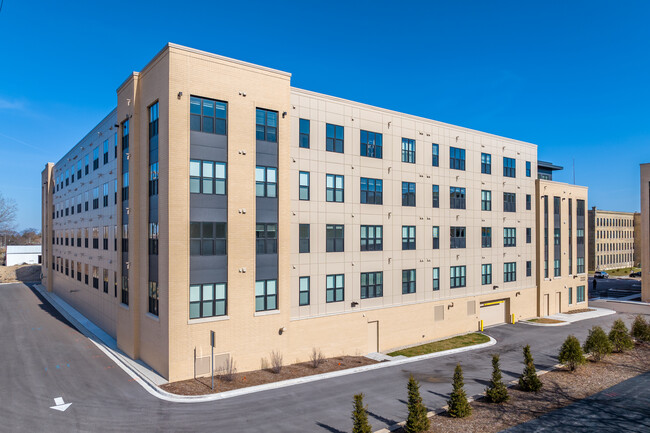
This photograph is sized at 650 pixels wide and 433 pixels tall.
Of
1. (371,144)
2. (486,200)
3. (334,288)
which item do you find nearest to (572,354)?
(334,288)

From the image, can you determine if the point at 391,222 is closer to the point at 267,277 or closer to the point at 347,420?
the point at 267,277

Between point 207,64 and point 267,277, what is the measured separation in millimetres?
11482

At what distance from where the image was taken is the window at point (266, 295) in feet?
73.0

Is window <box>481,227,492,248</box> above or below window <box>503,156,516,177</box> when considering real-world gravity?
below

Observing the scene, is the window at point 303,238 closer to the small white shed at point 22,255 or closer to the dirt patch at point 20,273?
the dirt patch at point 20,273

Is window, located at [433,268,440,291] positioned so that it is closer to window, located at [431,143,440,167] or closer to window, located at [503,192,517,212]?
window, located at [431,143,440,167]

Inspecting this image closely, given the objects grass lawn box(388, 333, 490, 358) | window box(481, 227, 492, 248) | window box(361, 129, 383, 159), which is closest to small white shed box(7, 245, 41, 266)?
window box(361, 129, 383, 159)

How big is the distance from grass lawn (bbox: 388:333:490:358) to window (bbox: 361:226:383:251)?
701 cm

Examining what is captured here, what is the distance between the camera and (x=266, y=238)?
74.3 ft

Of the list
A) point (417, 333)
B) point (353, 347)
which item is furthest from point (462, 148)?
point (353, 347)

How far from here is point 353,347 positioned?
2620cm

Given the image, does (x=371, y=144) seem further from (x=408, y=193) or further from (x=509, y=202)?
(x=509, y=202)

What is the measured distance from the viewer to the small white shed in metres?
78.2

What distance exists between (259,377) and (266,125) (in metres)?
13.3
